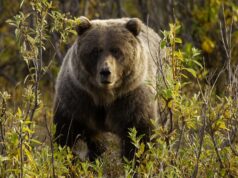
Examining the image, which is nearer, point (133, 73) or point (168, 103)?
point (168, 103)

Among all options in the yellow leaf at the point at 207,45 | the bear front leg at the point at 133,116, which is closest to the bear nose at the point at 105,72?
the bear front leg at the point at 133,116

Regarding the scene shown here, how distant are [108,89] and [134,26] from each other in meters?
0.57

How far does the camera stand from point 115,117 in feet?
19.6

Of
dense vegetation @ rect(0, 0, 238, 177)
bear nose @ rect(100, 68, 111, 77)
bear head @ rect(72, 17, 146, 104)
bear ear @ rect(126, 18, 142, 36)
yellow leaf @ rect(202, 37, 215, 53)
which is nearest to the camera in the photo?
dense vegetation @ rect(0, 0, 238, 177)

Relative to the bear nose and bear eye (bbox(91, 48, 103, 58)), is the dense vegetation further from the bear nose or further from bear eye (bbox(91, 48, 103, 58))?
bear eye (bbox(91, 48, 103, 58))

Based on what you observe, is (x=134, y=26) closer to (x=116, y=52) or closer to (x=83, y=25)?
(x=116, y=52)

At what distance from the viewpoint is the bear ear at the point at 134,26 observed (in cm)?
591

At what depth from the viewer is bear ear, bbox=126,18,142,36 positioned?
591cm

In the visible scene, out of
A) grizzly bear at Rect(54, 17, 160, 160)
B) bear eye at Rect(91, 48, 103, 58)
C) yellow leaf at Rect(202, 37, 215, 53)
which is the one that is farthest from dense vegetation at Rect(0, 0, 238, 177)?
yellow leaf at Rect(202, 37, 215, 53)

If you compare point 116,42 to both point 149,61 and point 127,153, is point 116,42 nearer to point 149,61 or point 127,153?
point 149,61

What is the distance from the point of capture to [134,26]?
19.5ft

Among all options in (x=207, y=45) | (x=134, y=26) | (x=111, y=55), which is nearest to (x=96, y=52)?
(x=111, y=55)

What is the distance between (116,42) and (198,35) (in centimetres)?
508

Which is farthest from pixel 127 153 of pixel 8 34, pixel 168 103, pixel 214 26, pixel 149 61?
pixel 8 34
